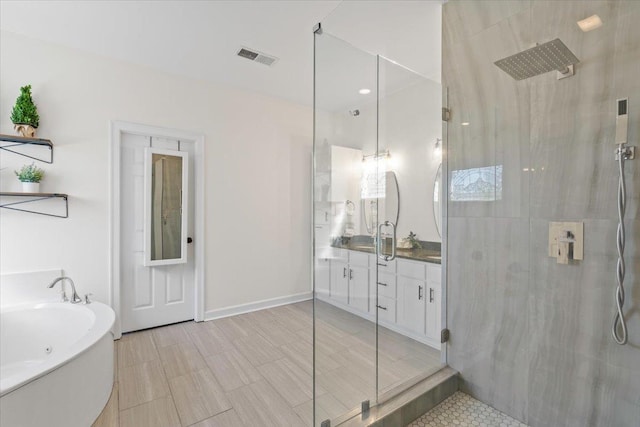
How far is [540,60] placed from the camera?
146 cm

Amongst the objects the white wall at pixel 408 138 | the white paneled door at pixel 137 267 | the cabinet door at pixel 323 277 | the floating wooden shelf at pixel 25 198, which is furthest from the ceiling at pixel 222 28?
the cabinet door at pixel 323 277

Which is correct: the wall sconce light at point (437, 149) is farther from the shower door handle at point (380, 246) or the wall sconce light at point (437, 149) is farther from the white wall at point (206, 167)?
the white wall at point (206, 167)

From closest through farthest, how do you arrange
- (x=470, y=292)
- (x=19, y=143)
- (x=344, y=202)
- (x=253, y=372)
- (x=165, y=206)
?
(x=470, y=292), (x=253, y=372), (x=19, y=143), (x=344, y=202), (x=165, y=206)

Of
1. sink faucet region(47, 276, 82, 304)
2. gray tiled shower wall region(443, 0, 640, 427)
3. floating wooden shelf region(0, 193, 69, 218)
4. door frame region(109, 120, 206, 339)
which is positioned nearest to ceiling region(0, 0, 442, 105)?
gray tiled shower wall region(443, 0, 640, 427)

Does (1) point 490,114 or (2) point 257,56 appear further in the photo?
(2) point 257,56

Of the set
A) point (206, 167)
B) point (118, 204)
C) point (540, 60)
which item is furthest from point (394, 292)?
point (118, 204)

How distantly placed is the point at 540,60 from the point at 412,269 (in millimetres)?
1753

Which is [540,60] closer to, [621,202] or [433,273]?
[621,202]

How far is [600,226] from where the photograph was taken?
1.36 metres

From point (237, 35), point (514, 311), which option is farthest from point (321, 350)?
point (237, 35)

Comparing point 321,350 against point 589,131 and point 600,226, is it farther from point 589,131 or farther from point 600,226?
point 589,131

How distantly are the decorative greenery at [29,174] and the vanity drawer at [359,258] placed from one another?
107 inches

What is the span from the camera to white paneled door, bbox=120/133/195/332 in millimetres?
2963

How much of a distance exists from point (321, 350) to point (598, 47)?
228 cm
